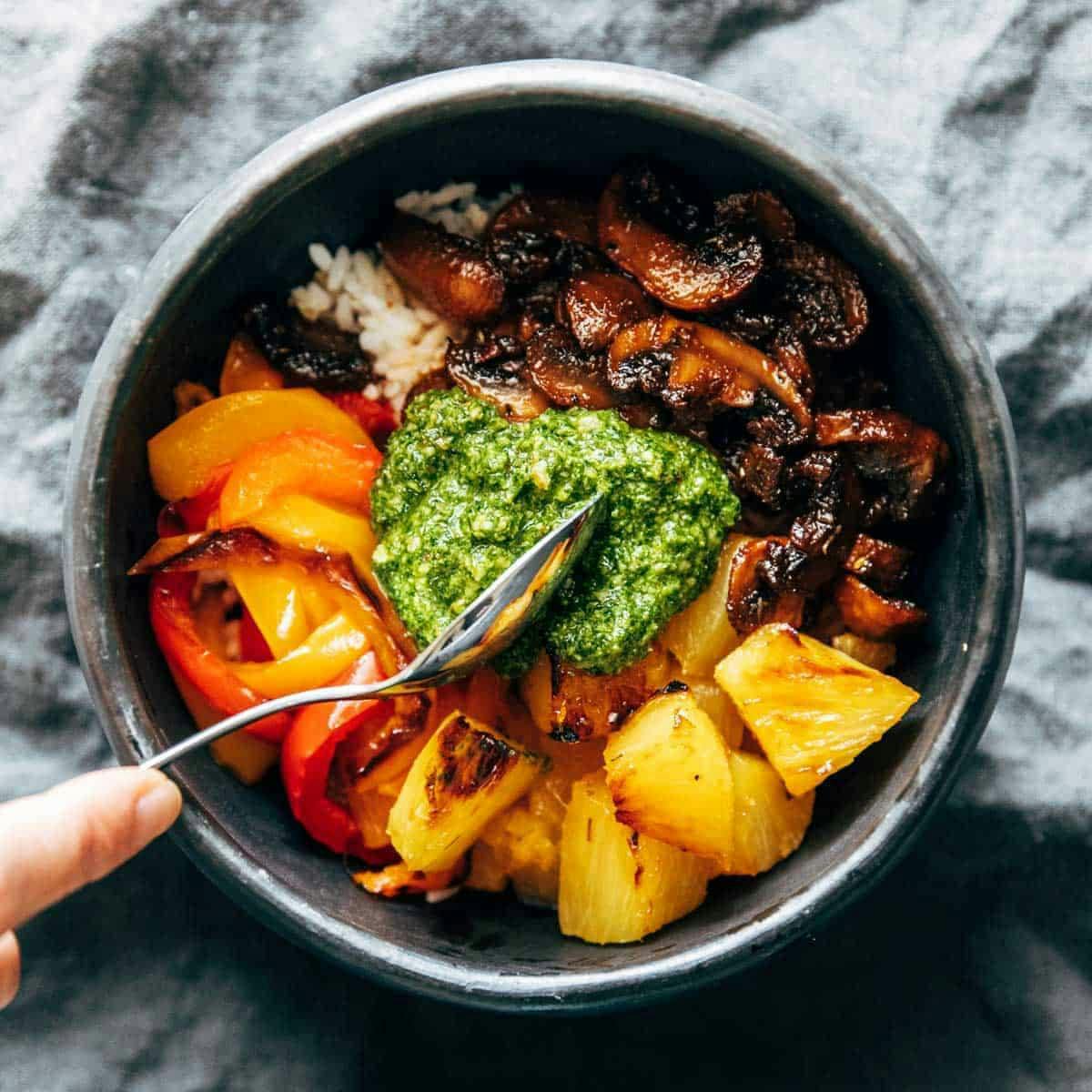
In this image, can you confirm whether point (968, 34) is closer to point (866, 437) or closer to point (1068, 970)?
point (866, 437)

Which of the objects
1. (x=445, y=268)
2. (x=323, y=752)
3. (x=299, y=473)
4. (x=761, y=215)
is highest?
(x=761, y=215)

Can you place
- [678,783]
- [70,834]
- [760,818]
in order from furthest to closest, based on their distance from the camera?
[760,818] < [678,783] < [70,834]

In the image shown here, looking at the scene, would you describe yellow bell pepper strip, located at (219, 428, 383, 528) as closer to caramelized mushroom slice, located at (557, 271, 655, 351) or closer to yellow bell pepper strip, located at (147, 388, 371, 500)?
yellow bell pepper strip, located at (147, 388, 371, 500)

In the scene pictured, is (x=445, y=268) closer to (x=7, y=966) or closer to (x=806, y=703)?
(x=806, y=703)

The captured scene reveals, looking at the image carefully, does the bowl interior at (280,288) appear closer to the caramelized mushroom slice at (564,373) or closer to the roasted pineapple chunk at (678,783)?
the roasted pineapple chunk at (678,783)

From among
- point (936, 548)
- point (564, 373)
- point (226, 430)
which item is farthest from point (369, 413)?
point (936, 548)
